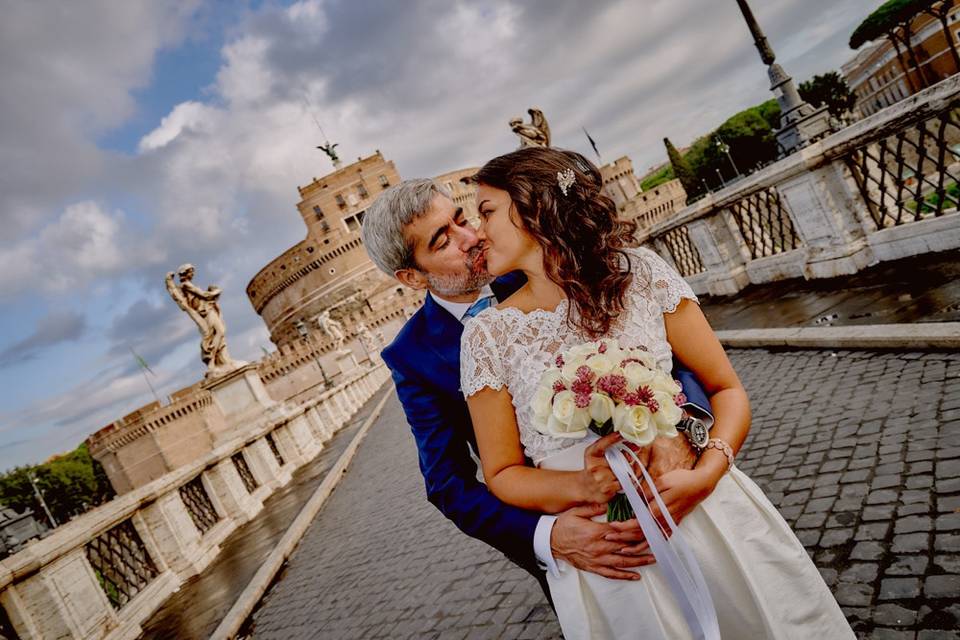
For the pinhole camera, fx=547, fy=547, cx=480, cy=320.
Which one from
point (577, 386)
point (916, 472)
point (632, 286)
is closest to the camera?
point (577, 386)

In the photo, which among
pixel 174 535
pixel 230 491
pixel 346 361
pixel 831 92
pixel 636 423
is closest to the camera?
pixel 636 423

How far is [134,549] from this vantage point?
6.53 m

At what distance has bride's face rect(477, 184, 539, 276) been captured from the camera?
71.4 inches

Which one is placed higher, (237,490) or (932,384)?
(237,490)

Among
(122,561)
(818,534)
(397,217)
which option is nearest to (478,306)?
(397,217)

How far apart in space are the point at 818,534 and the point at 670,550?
1703 millimetres

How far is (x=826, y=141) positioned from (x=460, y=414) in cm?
596

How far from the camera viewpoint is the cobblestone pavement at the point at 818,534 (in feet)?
7.37

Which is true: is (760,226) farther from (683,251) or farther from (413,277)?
(413,277)

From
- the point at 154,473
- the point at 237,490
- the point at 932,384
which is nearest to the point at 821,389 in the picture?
the point at 932,384

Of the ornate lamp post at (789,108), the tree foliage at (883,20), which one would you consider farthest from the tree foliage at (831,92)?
the ornate lamp post at (789,108)

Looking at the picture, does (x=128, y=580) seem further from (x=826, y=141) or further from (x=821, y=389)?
(x=826, y=141)

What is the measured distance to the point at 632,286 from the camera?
1792 mm

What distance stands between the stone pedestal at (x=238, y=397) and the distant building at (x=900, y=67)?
3828cm
